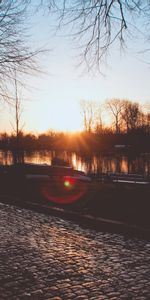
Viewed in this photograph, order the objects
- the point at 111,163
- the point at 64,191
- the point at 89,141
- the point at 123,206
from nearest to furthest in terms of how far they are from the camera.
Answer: the point at 123,206 → the point at 64,191 → the point at 111,163 → the point at 89,141

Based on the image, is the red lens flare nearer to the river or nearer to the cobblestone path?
the cobblestone path

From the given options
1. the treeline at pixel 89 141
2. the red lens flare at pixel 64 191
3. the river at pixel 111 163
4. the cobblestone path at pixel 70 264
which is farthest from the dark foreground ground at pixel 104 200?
the treeline at pixel 89 141

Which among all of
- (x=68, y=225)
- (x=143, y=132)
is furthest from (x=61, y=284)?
(x=143, y=132)

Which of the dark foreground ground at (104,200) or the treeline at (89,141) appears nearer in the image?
the dark foreground ground at (104,200)

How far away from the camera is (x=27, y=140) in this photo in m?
101

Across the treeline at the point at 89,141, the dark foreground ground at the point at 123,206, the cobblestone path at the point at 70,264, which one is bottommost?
the cobblestone path at the point at 70,264

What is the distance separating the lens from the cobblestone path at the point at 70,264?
4.70 metres

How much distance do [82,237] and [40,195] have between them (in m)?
6.50

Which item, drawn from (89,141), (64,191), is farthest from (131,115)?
(64,191)

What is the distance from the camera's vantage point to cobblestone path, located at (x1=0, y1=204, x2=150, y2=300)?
470 centimetres

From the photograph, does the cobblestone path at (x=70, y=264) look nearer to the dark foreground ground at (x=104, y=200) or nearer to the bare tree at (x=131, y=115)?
the dark foreground ground at (x=104, y=200)

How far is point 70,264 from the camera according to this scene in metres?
5.84

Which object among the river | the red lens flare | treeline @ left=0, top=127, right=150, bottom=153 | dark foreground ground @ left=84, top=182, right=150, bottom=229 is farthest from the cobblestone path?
treeline @ left=0, top=127, right=150, bottom=153

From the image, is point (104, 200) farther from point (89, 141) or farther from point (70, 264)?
point (89, 141)
